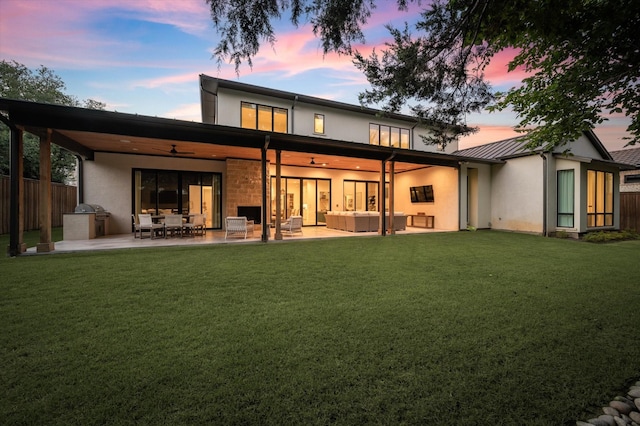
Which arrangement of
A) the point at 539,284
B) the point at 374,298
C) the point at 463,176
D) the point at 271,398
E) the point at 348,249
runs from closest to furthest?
1. the point at 271,398
2. the point at 374,298
3. the point at 539,284
4. the point at 348,249
5. the point at 463,176

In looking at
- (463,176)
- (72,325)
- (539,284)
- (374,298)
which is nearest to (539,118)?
(539,284)

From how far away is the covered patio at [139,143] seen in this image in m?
6.64

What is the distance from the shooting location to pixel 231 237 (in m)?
10.4

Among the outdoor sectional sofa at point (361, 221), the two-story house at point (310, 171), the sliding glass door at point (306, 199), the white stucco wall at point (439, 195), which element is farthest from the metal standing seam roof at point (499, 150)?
the sliding glass door at point (306, 199)

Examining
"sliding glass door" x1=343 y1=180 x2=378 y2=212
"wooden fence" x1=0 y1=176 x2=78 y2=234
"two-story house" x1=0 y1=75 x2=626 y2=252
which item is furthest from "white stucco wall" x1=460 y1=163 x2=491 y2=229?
"wooden fence" x1=0 y1=176 x2=78 y2=234

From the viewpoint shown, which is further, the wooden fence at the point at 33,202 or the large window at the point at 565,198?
the large window at the point at 565,198

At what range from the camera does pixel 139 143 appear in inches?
387

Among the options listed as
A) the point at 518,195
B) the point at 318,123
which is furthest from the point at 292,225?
the point at 518,195

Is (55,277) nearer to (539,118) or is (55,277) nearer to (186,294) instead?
(186,294)

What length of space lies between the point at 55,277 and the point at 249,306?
12.8ft

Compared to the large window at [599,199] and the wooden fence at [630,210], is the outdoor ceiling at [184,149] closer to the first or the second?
the large window at [599,199]

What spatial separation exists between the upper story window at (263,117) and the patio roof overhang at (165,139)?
59.8 inches

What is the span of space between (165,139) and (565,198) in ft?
49.4

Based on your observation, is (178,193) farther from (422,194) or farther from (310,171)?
(422,194)
